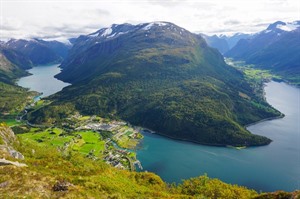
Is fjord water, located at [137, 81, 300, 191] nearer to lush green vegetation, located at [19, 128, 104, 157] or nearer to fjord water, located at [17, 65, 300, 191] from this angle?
fjord water, located at [17, 65, 300, 191]

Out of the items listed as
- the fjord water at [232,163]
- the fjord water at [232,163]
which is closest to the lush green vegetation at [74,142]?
the fjord water at [232,163]

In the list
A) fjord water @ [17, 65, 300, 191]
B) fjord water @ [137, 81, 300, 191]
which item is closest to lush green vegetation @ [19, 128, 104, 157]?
fjord water @ [137, 81, 300, 191]

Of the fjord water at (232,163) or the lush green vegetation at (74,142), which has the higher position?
the lush green vegetation at (74,142)

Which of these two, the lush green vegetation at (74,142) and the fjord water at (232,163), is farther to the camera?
the lush green vegetation at (74,142)

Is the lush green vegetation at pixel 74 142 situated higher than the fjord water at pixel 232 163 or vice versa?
the lush green vegetation at pixel 74 142

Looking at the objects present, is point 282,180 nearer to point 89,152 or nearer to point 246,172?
point 246,172

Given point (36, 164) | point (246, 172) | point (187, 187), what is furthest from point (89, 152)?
point (36, 164)

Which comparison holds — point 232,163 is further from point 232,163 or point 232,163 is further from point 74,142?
point 74,142

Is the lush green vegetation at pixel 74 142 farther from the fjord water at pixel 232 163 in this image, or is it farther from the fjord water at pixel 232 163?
the fjord water at pixel 232 163
